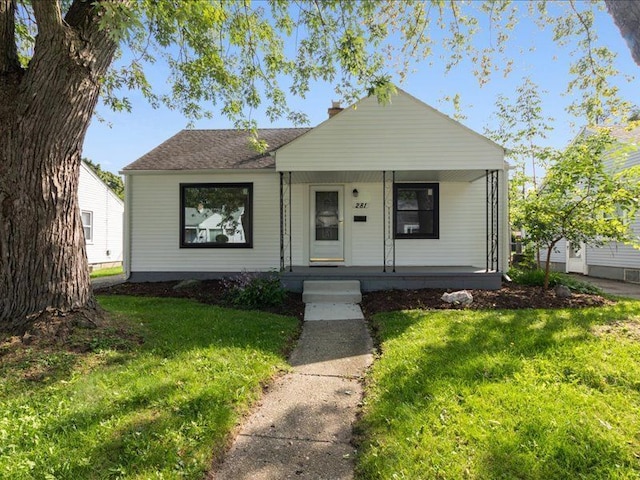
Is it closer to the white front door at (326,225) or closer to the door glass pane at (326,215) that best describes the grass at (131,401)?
the white front door at (326,225)

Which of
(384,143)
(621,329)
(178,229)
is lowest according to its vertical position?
(621,329)

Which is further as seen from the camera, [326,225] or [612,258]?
[612,258]

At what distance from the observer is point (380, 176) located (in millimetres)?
9469

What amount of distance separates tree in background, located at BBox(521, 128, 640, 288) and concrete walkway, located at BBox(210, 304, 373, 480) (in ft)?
16.2

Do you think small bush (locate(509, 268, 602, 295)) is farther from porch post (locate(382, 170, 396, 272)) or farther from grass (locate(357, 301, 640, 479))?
grass (locate(357, 301, 640, 479))

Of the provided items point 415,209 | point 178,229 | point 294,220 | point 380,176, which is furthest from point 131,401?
point 415,209

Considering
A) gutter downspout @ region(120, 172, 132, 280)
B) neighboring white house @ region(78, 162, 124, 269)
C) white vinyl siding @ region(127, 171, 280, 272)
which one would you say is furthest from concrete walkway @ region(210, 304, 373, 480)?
neighboring white house @ region(78, 162, 124, 269)

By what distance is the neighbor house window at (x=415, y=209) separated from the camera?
982 cm

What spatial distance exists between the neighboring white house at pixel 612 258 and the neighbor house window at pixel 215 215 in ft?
31.6

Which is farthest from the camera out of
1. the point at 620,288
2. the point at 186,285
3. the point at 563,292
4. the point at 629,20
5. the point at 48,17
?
the point at 620,288

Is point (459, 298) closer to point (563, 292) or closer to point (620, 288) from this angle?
point (563, 292)

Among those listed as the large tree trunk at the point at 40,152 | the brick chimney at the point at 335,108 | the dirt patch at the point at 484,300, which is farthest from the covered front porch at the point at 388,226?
the large tree trunk at the point at 40,152

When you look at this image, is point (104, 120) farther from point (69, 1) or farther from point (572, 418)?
point (572, 418)

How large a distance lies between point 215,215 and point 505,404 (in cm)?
842
